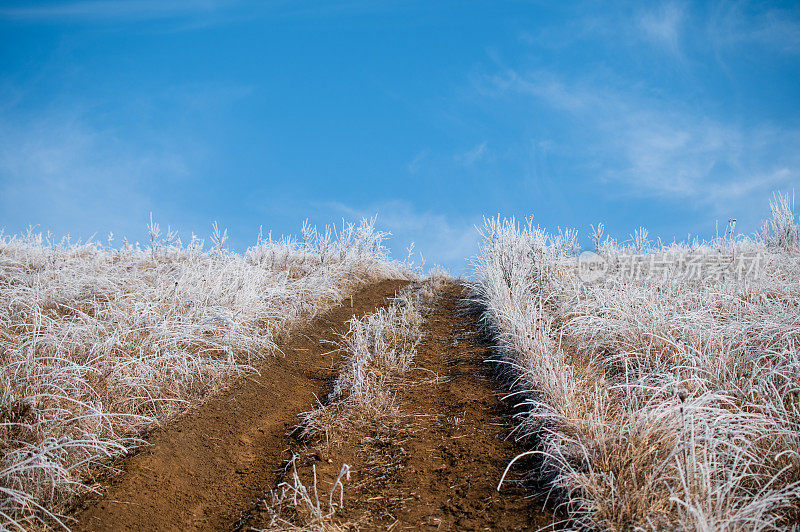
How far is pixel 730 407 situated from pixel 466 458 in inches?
74.7

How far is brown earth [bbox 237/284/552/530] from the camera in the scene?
2709mm

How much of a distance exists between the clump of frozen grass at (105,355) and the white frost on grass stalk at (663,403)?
118 inches

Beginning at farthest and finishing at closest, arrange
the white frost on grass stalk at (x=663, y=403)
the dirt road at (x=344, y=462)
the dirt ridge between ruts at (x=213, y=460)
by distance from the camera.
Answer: the dirt ridge between ruts at (x=213, y=460)
the dirt road at (x=344, y=462)
the white frost on grass stalk at (x=663, y=403)

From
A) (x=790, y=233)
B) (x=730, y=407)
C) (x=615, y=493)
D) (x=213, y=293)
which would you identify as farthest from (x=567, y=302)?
(x=790, y=233)

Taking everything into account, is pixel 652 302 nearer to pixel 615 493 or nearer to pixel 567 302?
pixel 567 302

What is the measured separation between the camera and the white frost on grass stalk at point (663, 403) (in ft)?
7.83

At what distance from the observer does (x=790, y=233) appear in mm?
11070

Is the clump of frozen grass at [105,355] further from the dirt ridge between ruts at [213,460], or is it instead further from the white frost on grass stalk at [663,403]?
the white frost on grass stalk at [663,403]

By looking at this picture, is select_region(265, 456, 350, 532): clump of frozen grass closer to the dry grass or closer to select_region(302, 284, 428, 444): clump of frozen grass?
the dry grass

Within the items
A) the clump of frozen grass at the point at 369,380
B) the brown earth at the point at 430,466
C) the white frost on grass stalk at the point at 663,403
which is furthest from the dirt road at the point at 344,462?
the white frost on grass stalk at the point at 663,403

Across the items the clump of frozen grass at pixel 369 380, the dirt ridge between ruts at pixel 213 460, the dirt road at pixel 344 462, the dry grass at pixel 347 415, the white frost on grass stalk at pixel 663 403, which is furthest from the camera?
the clump of frozen grass at pixel 369 380

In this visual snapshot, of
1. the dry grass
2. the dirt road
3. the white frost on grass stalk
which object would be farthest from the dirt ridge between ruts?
the white frost on grass stalk

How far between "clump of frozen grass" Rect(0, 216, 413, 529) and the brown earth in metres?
1.35

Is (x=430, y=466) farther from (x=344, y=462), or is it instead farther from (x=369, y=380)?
(x=369, y=380)
